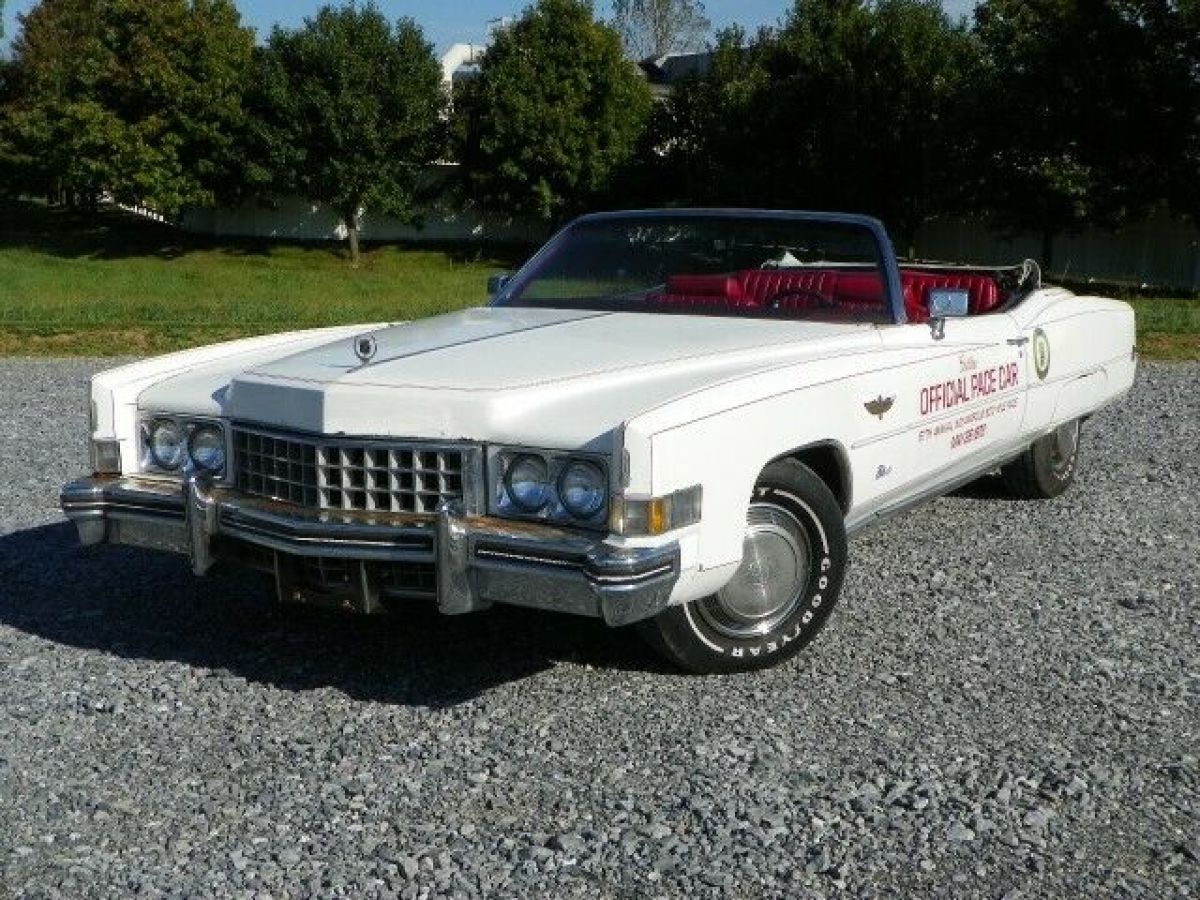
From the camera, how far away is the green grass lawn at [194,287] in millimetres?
15758

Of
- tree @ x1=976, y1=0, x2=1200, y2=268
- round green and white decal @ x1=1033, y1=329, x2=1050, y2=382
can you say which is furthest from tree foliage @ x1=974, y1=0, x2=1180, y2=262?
round green and white decal @ x1=1033, y1=329, x2=1050, y2=382

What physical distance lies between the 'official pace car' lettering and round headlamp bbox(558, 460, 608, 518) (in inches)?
67.4

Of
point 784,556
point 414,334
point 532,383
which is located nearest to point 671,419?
point 532,383

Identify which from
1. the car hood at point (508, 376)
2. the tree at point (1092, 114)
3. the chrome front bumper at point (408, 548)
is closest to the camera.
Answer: the chrome front bumper at point (408, 548)

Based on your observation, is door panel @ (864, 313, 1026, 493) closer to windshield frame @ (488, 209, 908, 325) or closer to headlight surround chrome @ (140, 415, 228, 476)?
windshield frame @ (488, 209, 908, 325)

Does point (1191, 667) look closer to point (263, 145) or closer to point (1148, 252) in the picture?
point (1148, 252)

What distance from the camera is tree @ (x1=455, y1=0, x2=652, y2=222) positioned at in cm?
4300

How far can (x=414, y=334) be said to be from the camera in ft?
17.7

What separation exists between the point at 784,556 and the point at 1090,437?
218 inches

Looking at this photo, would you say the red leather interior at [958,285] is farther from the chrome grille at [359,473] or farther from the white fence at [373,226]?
the white fence at [373,226]

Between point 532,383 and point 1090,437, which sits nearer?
point 532,383

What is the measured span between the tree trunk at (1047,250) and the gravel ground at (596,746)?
24.7 m

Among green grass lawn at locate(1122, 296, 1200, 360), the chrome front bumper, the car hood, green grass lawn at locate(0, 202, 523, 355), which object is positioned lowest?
green grass lawn at locate(0, 202, 523, 355)

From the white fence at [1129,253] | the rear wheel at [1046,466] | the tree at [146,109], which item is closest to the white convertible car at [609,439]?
the rear wheel at [1046,466]
